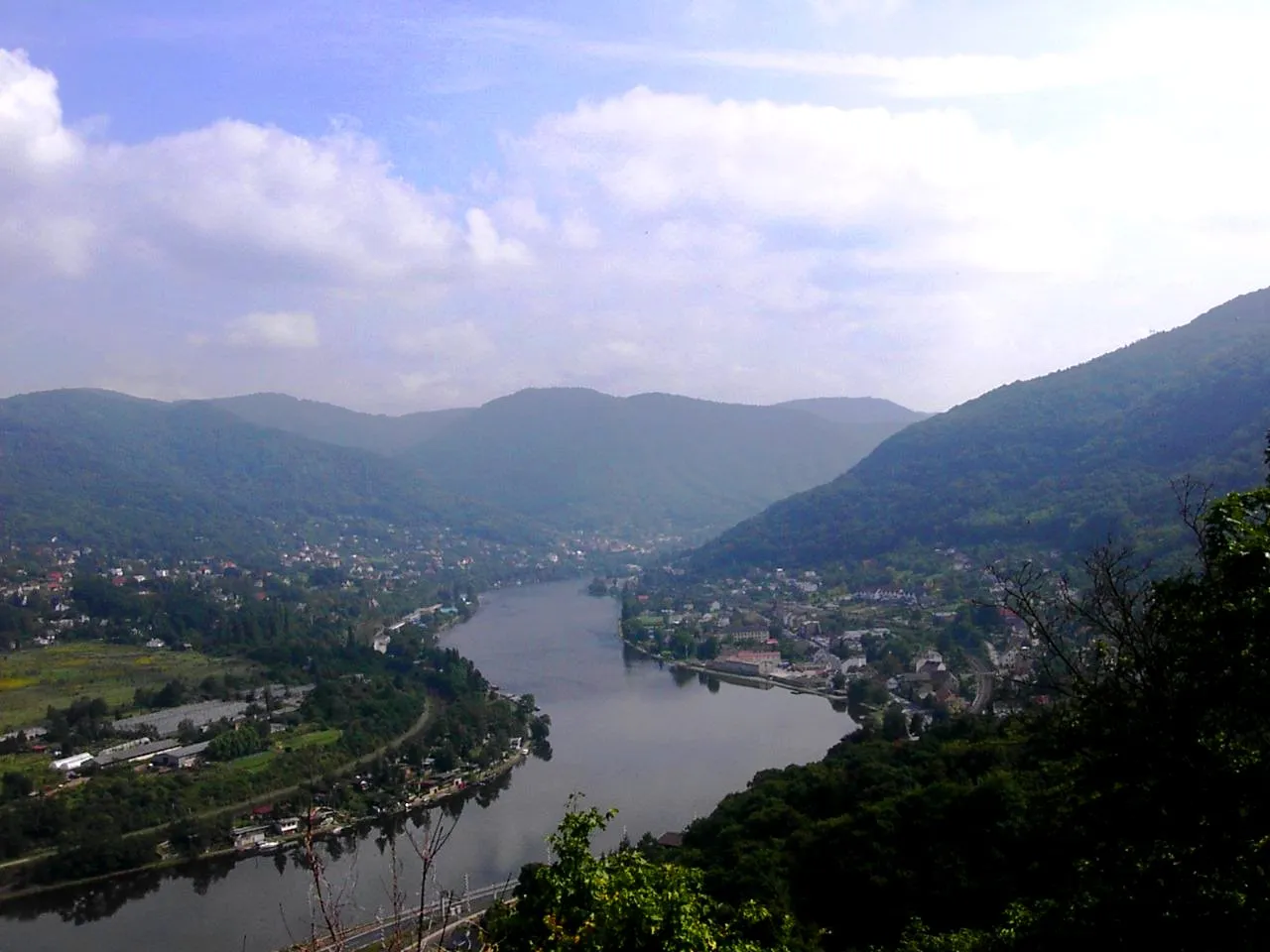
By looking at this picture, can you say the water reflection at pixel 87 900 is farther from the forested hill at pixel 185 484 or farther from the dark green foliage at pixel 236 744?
the forested hill at pixel 185 484

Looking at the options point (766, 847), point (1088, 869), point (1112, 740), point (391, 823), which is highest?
point (1112, 740)

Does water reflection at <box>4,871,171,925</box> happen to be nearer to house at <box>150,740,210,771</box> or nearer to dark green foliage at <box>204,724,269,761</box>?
house at <box>150,740,210,771</box>

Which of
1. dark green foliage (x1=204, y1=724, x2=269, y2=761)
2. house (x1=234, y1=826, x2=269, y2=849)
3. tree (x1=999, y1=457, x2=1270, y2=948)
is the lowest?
house (x1=234, y1=826, x2=269, y2=849)

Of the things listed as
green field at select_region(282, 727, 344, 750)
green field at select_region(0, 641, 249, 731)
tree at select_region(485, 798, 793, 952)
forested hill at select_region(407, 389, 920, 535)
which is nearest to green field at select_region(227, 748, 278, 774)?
green field at select_region(282, 727, 344, 750)

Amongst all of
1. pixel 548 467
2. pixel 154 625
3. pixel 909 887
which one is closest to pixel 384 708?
pixel 154 625

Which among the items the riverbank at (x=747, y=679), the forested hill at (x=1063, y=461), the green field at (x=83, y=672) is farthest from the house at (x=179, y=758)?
the forested hill at (x=1063, y=461)

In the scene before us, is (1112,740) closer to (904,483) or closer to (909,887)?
(909,887)

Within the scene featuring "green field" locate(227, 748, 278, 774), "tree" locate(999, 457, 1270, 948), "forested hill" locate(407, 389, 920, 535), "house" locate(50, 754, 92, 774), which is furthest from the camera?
"forested hill" locate(407, 389, 920, 535)
